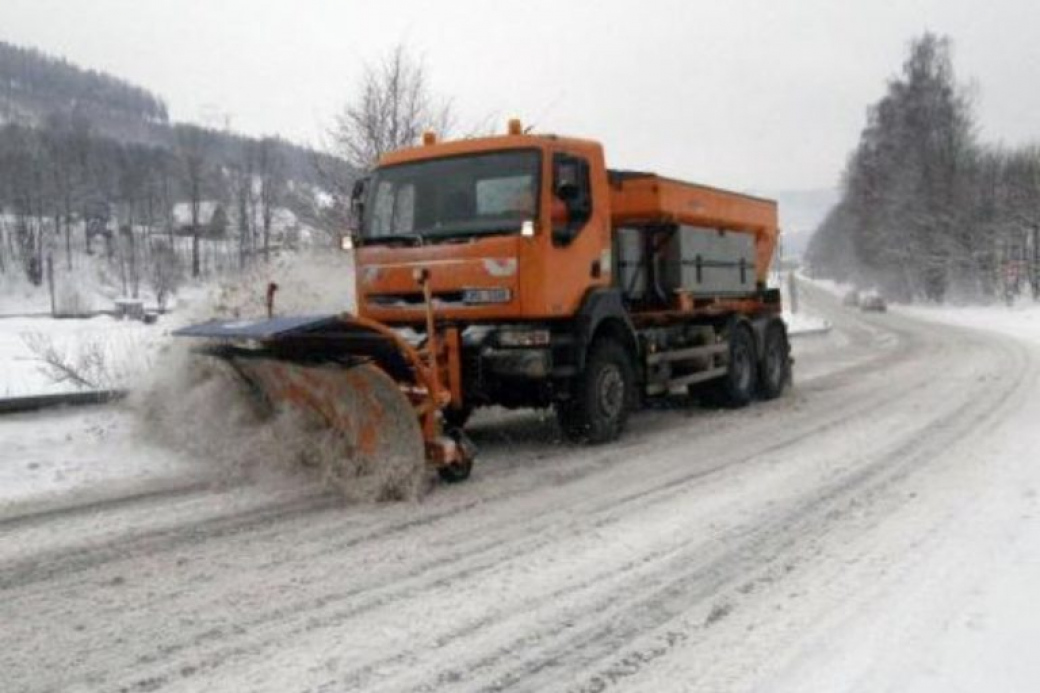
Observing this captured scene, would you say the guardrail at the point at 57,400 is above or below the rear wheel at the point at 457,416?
above

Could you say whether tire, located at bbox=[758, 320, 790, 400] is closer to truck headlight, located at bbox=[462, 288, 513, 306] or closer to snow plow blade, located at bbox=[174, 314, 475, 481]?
truck headlight, located at bbox=[462, 288, 513, 306]

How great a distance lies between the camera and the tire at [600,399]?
9516mm

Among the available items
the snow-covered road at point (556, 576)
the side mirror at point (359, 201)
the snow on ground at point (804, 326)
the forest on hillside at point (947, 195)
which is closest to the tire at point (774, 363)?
the snow-covered road at point (556, 576)

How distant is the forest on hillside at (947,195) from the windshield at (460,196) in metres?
52.1

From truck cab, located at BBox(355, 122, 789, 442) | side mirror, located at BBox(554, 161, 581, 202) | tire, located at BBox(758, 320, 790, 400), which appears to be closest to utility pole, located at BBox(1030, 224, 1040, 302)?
tire, located at BBox(758, 320, 790, 400)

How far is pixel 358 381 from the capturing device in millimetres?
7527

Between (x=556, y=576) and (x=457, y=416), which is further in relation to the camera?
(x=457, y=416)

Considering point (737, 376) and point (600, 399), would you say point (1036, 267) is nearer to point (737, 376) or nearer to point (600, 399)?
point (737, 376)

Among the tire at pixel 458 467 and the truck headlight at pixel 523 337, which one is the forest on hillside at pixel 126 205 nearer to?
the truck headlight at pixel 523 337

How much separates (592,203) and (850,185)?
72897 millimetres

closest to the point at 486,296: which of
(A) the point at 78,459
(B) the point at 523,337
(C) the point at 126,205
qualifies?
(B) the point at 523,337

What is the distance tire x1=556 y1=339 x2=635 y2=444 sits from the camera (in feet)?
31.2

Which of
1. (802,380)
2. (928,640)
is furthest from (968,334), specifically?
(928,640)

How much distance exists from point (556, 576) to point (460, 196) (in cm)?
448
